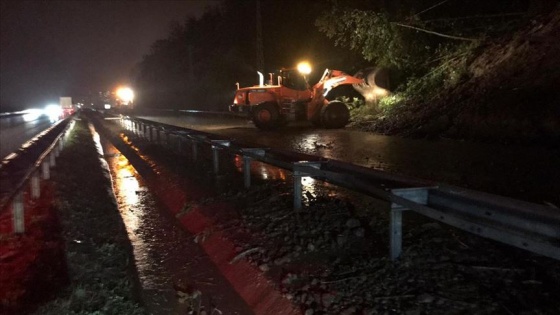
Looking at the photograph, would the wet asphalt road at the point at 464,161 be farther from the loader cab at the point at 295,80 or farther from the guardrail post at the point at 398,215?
the loader cab at the point at 295,80

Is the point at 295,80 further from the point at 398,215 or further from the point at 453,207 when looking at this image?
the point at 453,207

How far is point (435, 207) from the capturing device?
4664 millimetres

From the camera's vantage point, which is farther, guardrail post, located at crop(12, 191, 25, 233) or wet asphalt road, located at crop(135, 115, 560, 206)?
wet asphalt road, located at crop(135, 115, 560, 206)

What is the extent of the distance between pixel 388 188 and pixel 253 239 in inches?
82.2

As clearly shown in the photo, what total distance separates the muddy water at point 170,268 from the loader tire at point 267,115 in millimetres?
13107

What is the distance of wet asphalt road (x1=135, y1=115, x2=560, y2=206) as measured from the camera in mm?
7789

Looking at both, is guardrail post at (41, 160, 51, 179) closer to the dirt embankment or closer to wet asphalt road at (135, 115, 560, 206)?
wet asphalt road at (135, 115, 560, 206)

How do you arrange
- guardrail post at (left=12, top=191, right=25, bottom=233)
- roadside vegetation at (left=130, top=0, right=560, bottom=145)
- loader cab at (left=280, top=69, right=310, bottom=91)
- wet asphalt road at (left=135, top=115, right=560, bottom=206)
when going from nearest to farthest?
guardrail post at (left=12, top=191, right=25, bottom=233)
wet asphalt road at (left=135, top=115, right=560, bottom=206)
roadside vegetation at (left=130, top=0, right=560, bottom=145)
loader cab at (left=280, top=69, right=310, bottom=91)

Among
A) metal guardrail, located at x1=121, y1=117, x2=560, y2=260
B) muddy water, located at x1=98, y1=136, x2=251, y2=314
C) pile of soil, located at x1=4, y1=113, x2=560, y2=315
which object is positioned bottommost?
muddy water, located at x1=98, y1=136, x2=251, y2=314

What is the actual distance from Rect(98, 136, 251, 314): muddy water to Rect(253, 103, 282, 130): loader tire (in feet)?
43.0

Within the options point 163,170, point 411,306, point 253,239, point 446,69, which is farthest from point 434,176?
point 446,69

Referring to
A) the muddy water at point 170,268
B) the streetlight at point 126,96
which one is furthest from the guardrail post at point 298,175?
the streetlight at point 126,96

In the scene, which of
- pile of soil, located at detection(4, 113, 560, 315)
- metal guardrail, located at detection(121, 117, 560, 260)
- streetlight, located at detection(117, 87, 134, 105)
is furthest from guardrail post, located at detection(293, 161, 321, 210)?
streetlight, located at detection(117, 87, 134, 105)

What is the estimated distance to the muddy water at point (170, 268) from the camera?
4.99 metres
